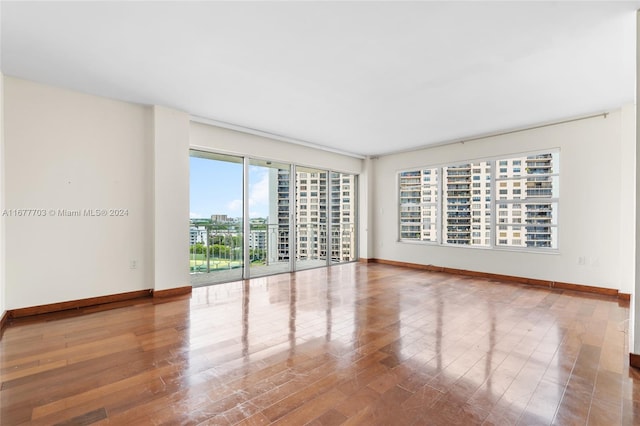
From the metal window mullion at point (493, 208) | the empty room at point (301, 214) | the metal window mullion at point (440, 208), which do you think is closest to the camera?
the empty room at point (301, 214)

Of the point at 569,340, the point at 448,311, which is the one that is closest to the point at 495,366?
the point at 569,340

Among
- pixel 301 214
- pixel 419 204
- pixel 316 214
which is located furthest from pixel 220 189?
pixel 419 204

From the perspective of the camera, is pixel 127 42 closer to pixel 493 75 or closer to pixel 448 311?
pixel 493 75

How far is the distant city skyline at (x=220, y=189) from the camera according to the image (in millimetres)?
4879

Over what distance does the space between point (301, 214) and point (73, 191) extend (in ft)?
12.5

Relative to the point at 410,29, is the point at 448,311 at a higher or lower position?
lower

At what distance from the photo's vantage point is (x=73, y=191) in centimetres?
361

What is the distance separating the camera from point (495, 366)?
2.22 meters

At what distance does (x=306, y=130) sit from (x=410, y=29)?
3.01m

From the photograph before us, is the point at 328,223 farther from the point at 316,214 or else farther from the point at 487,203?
the point at 487,203

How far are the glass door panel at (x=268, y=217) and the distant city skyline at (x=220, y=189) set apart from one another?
19 millimetres

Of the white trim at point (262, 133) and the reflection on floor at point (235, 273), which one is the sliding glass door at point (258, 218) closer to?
the reflection on floor at point (235, 273)

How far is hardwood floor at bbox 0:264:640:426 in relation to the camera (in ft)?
5.56

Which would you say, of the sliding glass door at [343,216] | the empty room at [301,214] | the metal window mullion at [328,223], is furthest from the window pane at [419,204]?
the metal window mullion at [328,223]
